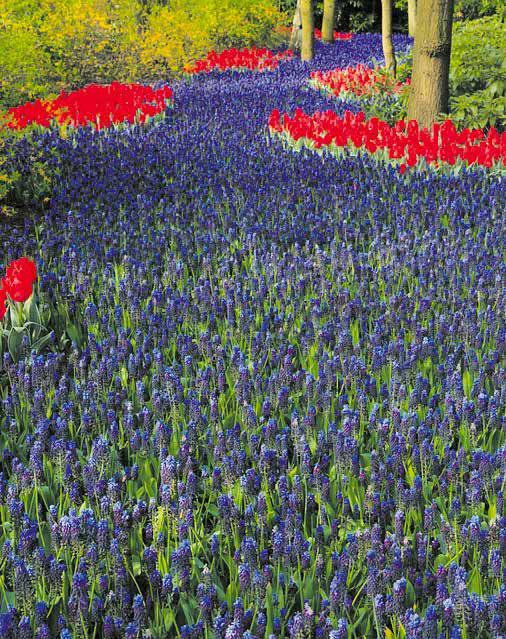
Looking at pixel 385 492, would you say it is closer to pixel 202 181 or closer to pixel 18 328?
pixel 18 328

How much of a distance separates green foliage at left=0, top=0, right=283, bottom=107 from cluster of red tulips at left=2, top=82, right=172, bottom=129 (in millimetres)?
1460

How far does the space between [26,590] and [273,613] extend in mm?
688

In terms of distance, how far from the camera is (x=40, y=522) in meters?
2.81

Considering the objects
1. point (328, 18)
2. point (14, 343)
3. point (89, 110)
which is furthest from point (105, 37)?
point (14, 343)

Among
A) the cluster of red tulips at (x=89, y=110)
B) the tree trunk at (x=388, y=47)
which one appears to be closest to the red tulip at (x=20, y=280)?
the cluster of red tulips at (x=89, y=110)

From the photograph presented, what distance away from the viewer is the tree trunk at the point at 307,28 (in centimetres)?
1872

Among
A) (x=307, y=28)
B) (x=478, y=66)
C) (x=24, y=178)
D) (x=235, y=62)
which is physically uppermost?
(x=307, y=28)

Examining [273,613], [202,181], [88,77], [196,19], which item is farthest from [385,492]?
Answer: [196,19]

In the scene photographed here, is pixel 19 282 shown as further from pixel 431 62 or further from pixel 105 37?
pixel 105 37

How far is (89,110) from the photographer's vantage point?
10.5 m

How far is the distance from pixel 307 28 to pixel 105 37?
5.07 m

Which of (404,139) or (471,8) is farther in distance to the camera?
(471,8)

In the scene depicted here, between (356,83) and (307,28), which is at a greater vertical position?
(307,28)

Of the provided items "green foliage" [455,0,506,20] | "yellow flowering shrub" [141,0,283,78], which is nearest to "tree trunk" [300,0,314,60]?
"yellow flowering shrub" [141,0,283,78]
